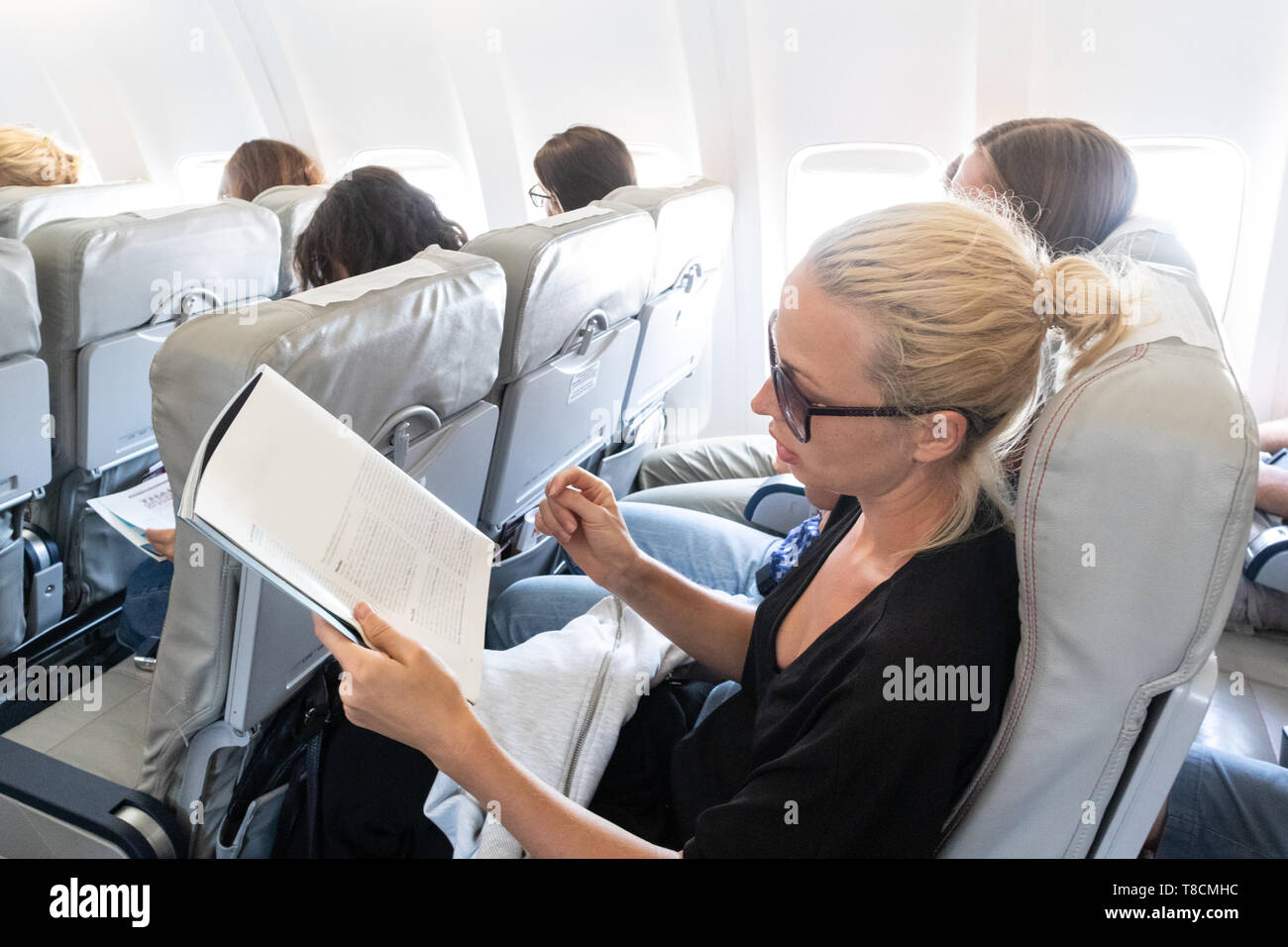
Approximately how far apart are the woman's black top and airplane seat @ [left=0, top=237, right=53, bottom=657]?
1.65 m

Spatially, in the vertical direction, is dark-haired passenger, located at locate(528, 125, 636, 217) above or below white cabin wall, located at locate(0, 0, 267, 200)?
below

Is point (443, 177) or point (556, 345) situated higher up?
point (556, 345)

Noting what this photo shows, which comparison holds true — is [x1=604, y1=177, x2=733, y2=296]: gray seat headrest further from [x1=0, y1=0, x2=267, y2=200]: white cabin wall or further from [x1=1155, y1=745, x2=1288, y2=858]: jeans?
[x1=0, y1=0, x2=267, y2=200]: white cabin wall

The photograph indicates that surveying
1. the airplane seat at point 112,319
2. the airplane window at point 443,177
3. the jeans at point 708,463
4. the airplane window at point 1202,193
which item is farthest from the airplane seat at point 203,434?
the airplane window at point 443,177

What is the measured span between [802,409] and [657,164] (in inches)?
140

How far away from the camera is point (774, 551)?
2277mm

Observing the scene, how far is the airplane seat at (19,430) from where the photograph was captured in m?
1.89

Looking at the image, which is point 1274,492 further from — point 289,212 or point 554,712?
point 289,212

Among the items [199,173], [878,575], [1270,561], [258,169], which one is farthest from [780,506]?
[199,173]

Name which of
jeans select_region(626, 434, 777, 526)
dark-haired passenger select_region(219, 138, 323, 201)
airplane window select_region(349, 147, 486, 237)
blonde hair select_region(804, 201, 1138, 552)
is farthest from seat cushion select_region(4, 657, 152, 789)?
airplane window select_region(349, 147, 486, 237)

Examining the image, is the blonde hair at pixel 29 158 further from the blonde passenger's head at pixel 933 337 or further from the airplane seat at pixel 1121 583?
the airplane seat at pixel 1121 583

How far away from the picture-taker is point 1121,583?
1.02 meters

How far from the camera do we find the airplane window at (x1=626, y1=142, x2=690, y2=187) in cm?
447
